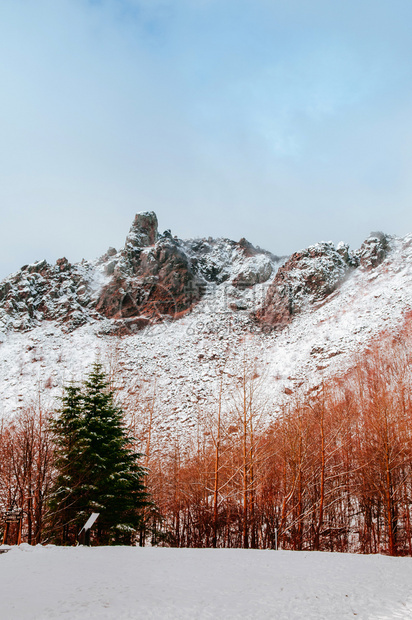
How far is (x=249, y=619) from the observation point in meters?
5.04

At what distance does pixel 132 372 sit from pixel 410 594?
37.6m

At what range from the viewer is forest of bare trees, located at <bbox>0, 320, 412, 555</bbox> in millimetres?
15938

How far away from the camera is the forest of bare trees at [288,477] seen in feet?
52.3

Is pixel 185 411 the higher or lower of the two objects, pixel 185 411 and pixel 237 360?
the lower

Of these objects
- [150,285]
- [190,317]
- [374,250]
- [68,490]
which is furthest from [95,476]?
[374,250]

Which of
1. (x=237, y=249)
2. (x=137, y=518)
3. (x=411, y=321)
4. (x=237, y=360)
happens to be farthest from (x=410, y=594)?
(x=237, y=249)

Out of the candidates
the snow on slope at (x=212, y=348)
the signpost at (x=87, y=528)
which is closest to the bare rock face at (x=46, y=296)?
the snow on slope at (x=212, y=348)

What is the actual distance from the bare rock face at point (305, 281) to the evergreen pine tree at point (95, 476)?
4069 cm

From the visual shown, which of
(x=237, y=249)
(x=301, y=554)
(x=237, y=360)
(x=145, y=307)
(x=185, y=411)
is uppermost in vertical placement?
(x=237, y=249)

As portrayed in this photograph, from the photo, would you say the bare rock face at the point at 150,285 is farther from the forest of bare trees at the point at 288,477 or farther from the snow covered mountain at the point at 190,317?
the forest of bare trees at the point at 288,477

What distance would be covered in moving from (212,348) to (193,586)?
41053mm

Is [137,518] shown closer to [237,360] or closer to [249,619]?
[249,619]

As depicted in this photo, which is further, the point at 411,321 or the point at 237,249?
the point at 237,249

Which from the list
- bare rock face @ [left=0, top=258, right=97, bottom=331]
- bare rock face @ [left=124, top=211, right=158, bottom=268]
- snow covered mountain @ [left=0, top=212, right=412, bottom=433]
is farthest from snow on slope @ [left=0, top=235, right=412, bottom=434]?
bare rock face @ [left=124, top=211, right=158, bottom=268]
